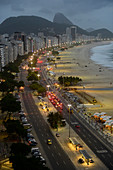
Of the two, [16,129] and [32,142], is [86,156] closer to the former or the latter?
[32,142]

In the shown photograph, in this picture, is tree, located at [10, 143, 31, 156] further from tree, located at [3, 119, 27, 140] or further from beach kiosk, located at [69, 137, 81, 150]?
beach kiosk, located at [69, 137, 81, 150]

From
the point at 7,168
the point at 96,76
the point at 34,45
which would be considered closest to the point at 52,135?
the point at 7,168

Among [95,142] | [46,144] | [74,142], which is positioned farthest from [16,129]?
[95,142]

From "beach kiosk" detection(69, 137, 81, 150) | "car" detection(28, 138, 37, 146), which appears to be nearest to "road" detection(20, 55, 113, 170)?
"car" detection(28, 138, 37, 146)

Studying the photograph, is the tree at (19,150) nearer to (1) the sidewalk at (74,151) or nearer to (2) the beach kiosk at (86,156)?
(1) the sidewalk at (74,151)

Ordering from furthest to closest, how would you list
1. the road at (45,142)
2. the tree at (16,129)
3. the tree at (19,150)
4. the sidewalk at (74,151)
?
the tree at (16,129) → the road at (45,142) → the sidewalk at (74,151) → the tree at (19,150)

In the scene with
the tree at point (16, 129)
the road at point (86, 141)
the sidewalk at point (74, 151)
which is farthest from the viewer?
the tree at point (16, 129)

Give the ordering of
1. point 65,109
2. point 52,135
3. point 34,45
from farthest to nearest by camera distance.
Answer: point 34,45 → point 65,109 → point 52,135

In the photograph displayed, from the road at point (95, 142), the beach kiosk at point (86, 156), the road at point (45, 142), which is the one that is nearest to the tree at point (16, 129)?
the road at point (45, 142)

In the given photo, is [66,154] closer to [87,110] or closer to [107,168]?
[107,168]

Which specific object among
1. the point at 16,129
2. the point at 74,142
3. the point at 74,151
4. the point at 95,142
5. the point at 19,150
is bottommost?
the point at 74,151

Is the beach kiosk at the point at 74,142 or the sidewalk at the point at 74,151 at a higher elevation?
the beach kiosk at the point at 74,142
